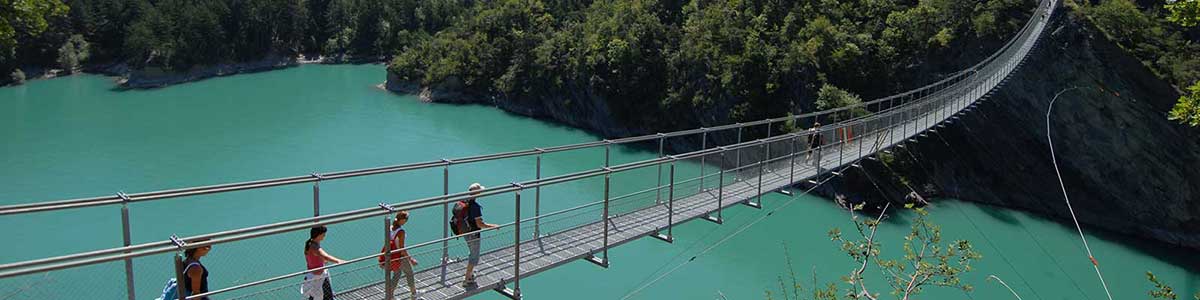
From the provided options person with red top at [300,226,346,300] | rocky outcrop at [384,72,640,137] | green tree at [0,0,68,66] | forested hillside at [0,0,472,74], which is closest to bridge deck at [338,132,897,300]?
person with red top at [300,226,346,300]

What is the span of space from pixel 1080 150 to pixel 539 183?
15388 millimetres

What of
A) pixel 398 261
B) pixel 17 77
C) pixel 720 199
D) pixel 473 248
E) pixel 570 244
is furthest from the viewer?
pixel 17 77

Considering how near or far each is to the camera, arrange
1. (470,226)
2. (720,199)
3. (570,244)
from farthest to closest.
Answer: (720,199) < (570,244) < (470,226)

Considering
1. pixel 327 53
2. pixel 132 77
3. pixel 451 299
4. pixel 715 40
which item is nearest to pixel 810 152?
pixel 451 299

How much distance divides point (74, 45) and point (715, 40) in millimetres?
33858

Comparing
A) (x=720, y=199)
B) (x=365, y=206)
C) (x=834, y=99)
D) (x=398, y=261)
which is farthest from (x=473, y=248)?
(x=834, y=99)

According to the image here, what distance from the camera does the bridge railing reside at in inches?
175

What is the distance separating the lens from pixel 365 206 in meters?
17.9

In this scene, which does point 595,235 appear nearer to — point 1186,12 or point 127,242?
point 127,242

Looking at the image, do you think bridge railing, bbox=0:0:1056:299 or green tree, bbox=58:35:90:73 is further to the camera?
green tree, bbox=58:35:90:73

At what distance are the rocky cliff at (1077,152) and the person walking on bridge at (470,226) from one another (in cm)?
1397

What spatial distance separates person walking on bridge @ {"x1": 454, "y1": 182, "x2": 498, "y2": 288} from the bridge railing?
A: 158mm

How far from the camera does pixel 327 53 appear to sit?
154ft

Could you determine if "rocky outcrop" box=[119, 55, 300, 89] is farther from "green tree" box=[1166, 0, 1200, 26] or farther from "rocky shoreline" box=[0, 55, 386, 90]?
"green tree" box=[1166, 0, 1200, 26]
